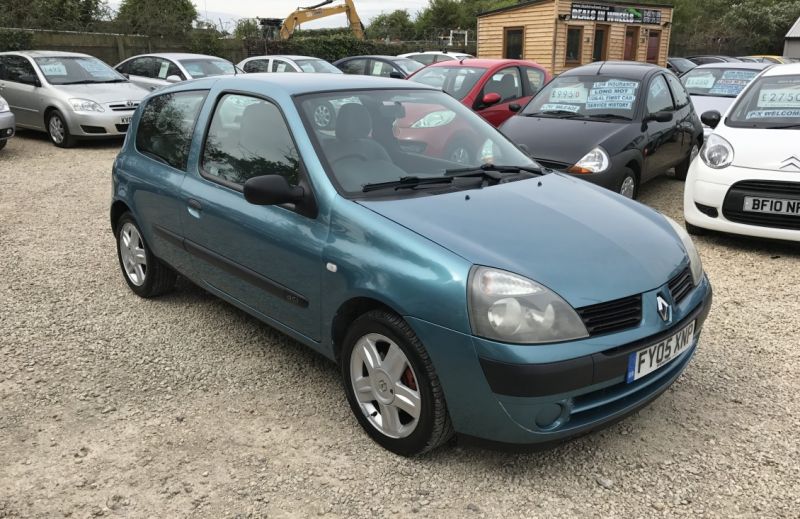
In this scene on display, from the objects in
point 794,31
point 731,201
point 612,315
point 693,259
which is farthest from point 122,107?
point 794,31

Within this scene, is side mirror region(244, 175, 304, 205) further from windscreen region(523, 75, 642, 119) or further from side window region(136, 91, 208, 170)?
windscreen region(523, 75, 642, 119)

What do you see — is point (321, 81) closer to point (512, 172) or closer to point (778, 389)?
point (512, 172)

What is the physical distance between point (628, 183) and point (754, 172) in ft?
4.47

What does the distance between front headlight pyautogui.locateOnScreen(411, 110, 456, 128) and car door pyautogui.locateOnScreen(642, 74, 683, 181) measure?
3.66 metres

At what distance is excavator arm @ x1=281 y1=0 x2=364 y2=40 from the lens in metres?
28.2

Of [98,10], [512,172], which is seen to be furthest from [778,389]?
[98,10]

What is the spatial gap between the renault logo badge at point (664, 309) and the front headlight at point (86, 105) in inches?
406

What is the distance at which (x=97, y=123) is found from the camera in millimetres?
10828

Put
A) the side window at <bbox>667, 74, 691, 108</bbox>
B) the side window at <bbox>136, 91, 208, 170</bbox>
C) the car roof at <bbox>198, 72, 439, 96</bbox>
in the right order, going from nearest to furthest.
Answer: the car roof at <bbox>198, 72, 439, 96</bbox>
the side window at <bbox>136, 91, 208, 170</bbox>
the side window at <bbox>667, 74, 691, 108</bbox>

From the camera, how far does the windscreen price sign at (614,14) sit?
25.0 metres

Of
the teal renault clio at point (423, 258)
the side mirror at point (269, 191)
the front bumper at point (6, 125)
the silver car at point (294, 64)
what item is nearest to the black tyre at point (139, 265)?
the teal renault clio at point (423, 258)

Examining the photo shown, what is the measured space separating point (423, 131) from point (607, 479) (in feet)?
6.95

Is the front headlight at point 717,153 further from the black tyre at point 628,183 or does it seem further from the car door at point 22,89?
the car door at point 22,89

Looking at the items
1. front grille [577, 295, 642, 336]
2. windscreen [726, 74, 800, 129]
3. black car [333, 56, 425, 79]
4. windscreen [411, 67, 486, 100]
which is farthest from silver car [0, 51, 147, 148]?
front grille [577, 295, 642, 336]
